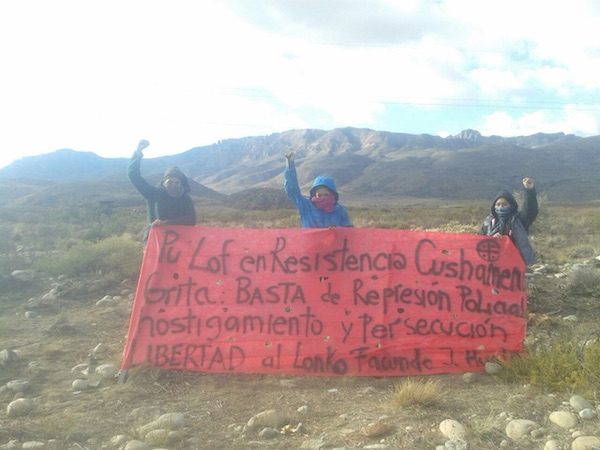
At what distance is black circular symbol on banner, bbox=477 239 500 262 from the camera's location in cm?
517

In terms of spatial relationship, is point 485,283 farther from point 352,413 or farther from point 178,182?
point 178,182

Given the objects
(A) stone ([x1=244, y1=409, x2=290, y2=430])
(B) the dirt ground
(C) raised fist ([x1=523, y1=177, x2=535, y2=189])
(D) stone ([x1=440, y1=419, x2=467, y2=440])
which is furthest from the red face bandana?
(D) stone ([x1=440, y1=419, x2=467, y2=440])

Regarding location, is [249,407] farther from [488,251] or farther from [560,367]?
[488,251]

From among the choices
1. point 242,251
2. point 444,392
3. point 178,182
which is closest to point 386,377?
point 444,392

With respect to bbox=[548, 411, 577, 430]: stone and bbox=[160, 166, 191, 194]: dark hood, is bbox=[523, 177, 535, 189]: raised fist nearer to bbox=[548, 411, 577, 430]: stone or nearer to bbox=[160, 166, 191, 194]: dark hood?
bbox=[548, 411, 577, 430]: stone

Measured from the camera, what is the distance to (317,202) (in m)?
5.61

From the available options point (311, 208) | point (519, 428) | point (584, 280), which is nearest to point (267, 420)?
point (519, 428)

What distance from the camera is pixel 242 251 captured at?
5062 millimetres

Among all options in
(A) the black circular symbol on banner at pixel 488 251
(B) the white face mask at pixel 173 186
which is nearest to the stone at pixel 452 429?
(A) the black circular symbol on banner at pixel 488 251

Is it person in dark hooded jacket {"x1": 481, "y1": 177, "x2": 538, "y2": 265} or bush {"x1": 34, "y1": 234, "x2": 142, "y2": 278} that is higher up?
person in dark hooded jacket {"x1": 481, "y1": 177, "x2": 538, "y2": 265}

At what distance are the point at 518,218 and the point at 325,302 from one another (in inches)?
83.6

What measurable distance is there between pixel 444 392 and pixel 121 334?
363cm

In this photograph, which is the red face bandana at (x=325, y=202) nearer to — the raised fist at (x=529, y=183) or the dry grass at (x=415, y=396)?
the raised fist at (x=529, y=183)

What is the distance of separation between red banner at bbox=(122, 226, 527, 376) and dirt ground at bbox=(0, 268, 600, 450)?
0.20 m
